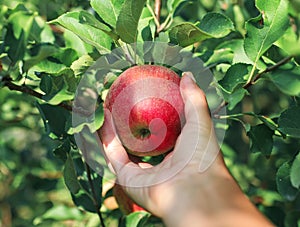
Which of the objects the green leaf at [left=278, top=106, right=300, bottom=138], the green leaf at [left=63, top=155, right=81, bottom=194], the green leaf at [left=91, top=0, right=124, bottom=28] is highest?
the green leaf at [left=91, top=0, right=124, bottom=28]

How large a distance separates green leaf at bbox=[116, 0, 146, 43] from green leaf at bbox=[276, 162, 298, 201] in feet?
1.53

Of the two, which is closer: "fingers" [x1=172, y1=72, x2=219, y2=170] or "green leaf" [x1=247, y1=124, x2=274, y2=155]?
"fingers" [x1=172, y1=72, x2=219, y2=170]

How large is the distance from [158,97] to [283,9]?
13.0 inches

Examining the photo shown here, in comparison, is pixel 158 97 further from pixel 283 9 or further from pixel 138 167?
pixel 283 9

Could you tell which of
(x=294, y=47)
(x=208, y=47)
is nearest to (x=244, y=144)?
(x=208, y=47)

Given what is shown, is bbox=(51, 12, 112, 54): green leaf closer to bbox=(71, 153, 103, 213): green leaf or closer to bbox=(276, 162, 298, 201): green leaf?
bbox=(71, 153, 103, 213): green leaf

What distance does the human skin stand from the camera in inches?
42.4

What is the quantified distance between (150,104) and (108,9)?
28 cm

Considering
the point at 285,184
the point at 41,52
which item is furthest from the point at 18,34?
the point at 285,184

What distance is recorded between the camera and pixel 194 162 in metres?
1.22

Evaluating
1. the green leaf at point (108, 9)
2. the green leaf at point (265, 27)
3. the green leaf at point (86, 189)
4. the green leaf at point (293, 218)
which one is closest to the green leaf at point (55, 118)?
the green leaf at point (86, 189)

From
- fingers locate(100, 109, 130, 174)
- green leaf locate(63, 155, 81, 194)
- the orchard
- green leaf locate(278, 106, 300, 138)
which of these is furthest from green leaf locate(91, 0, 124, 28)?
green leaf locate(278, 106, 300, 138)

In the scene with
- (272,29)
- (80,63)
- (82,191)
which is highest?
(272,29)

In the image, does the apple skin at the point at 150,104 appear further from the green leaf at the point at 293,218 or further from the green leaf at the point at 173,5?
the green leaf at the point at 293,218
